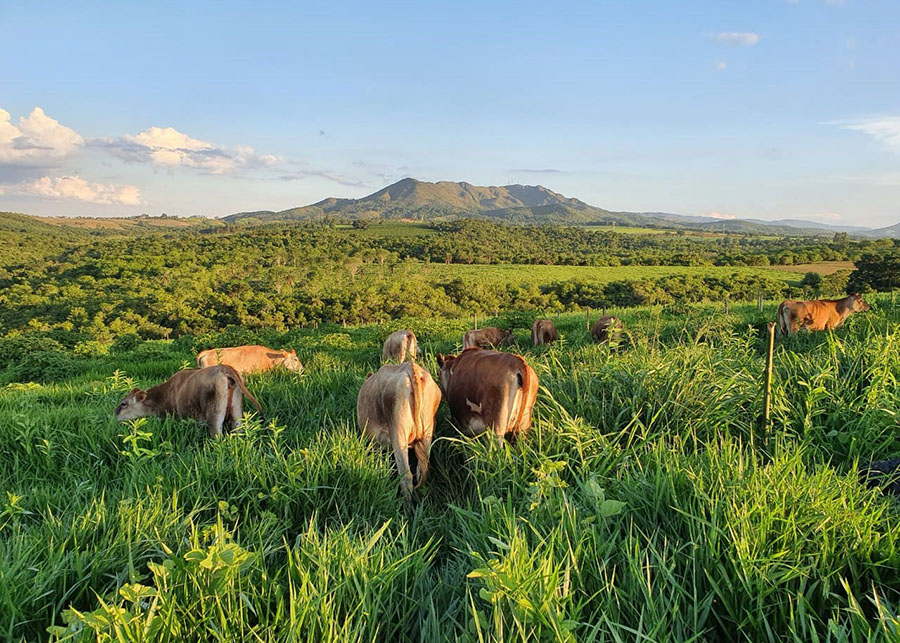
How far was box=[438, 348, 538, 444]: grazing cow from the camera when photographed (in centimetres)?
448

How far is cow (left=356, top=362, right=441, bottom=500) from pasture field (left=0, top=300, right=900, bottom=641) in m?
0.19

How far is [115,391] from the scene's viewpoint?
7.68 m

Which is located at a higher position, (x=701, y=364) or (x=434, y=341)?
(x=701, y=364)

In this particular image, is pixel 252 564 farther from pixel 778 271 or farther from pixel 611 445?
pixel 778 271

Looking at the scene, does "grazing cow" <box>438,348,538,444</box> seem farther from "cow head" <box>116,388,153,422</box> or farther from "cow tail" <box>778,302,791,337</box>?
"cow tail" <box>778,302,791,337</box>

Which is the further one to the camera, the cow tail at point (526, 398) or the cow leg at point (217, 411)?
the cow leg at point (217, 411)

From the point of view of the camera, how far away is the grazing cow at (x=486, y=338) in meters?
12.6

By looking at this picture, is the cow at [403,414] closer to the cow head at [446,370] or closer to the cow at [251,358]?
the cow head at [446,370]

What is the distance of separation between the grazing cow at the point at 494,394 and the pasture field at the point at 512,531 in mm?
252

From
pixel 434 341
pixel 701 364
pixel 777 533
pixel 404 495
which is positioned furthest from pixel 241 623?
pixel 434 341

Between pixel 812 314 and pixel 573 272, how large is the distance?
7448cm

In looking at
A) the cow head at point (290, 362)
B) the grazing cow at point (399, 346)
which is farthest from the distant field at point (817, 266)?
the cow head at point (290, 362)

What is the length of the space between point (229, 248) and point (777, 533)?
115 metres

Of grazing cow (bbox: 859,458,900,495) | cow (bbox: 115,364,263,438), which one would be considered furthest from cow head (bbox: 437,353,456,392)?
grazing cow (bbox: 859,458,900,495)
